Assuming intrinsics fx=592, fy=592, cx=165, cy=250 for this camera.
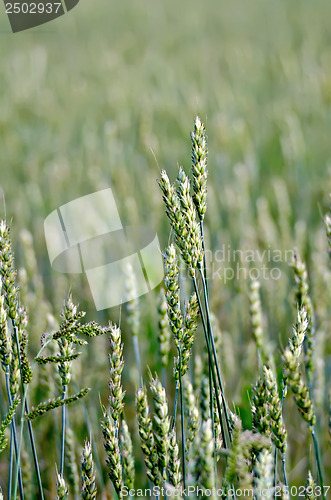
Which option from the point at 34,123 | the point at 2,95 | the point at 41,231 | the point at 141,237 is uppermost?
the point at 2,95

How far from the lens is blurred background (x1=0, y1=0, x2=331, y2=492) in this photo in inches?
69.6

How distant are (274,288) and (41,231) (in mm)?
1035

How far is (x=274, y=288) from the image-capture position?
172cm

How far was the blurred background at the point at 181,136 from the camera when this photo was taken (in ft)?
5.80

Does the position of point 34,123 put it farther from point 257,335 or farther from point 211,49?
point 257,335

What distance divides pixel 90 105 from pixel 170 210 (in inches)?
122

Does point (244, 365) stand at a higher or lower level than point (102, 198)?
lower

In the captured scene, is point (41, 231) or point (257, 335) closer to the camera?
point (257, 335)

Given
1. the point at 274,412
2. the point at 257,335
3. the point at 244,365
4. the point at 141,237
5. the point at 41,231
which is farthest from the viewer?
the point at 41,231

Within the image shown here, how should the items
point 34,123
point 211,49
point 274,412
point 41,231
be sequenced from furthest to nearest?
point 211,49 < point 34,123 < point 41,231 < point 274,412

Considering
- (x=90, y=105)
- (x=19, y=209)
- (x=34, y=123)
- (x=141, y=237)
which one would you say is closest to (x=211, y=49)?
(x=90, y=105)

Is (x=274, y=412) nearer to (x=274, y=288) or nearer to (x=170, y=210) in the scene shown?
(x=170, y=210)

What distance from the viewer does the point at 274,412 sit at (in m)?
0.71

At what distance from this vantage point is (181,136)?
10.7 feet
